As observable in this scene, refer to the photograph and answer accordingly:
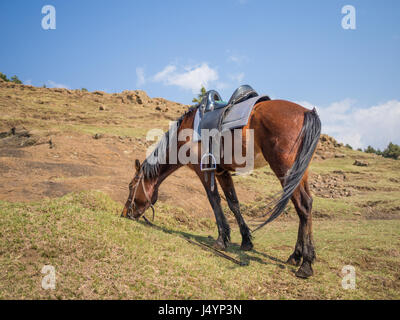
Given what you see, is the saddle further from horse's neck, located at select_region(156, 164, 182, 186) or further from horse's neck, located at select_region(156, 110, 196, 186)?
horse's neck, located at select_region(156, 164, 182, 186)

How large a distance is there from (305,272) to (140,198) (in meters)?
3.89

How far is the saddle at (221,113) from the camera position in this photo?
190 inches

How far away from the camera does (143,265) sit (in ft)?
12.3

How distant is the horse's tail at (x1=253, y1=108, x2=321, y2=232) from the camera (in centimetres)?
401

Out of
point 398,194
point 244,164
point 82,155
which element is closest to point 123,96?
point 82,155

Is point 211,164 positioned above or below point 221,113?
below

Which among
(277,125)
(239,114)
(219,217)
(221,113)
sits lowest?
(219,217)

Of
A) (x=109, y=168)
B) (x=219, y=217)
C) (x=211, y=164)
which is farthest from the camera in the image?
(x=109, y=168)

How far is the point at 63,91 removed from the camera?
41.7 metres

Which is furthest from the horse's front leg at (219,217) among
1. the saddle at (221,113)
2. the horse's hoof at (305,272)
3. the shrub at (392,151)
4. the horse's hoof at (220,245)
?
the shrub at (392,151)

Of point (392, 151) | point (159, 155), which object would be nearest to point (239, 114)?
point (159, 155)

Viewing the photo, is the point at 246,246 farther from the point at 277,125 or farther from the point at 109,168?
the point at 109,168

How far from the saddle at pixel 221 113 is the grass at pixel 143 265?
1734mm
